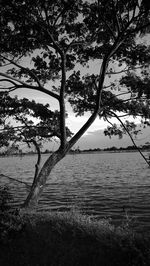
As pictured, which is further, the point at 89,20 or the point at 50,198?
the point at 50,198

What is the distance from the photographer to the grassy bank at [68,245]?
5906 mm

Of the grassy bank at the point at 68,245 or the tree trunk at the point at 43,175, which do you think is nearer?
the grassy bank at the point at 68,245

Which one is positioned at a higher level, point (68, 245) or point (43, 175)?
point (43, 175)

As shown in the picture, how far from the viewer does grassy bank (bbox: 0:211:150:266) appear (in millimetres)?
5906

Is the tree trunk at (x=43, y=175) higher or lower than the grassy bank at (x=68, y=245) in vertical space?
higher

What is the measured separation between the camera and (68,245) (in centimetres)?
679

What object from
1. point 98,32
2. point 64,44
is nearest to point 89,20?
point 98,32

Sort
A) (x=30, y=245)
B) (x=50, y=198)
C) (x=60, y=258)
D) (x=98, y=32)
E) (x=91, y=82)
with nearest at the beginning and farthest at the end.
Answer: (x=60, y=258), (x=30, y=245), (x=98, y=32), (x=91, y=82), (x=50, y=198)

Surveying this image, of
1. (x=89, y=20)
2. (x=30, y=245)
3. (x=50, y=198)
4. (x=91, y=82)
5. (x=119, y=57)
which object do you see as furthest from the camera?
(x=50, y=198)

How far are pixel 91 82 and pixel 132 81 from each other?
223 cm

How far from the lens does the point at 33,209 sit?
11.3m

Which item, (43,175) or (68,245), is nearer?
(68,245)

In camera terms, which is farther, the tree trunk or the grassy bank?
the tree trunk

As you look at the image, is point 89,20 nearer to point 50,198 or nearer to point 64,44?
point 64,44
